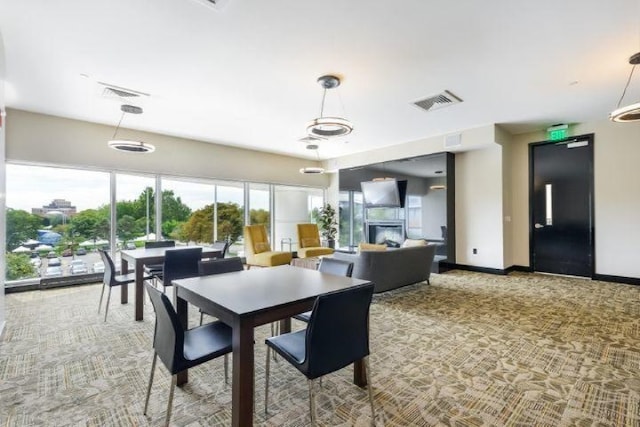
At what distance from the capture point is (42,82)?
3.99 metres

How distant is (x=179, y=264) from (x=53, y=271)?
3.44 m

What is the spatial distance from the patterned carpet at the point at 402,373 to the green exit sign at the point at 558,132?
11.1ft

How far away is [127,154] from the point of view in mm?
6031

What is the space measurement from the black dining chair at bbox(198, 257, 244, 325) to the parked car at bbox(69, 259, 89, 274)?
14.8ft

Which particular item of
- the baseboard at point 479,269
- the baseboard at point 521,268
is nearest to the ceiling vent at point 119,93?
the baseboard at point 479,269

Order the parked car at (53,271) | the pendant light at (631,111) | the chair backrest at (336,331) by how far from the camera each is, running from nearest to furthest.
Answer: the chair backrest at (336,331) → the pendant light at (631,111) → the parked car at (53,271)

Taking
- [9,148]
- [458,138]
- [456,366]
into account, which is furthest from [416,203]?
[9,148]

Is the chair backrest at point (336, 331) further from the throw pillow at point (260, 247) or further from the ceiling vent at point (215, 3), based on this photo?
the throw pillow at point (260, 247)

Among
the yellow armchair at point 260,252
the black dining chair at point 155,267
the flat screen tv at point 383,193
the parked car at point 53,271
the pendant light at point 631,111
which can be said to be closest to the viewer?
the pendant light at point 631,111

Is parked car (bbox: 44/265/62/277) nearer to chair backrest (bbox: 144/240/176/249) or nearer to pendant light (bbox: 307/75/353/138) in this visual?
chair backrest (bbox: 144/240/176/249)

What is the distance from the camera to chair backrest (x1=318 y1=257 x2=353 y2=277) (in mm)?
2660

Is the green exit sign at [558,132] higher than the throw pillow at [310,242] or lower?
higher

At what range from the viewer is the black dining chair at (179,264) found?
3703 millimetres

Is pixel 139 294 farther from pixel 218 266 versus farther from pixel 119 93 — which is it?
pixel 119 93
